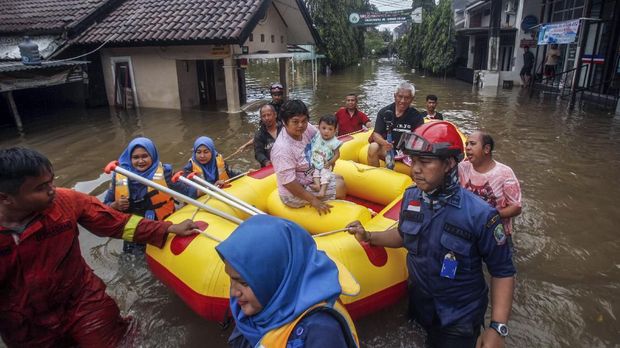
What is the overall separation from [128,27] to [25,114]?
430cm

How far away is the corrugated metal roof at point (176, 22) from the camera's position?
442 inches

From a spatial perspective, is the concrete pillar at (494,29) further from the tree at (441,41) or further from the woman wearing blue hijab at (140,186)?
the woman wearing blue hijab at (140,186)

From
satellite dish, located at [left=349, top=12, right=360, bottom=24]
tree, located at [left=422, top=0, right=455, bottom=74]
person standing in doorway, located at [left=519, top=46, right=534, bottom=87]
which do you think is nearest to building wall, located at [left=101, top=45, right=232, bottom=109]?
person standing in doorway, located at [left=519, top=46, right=534, bottom=87]

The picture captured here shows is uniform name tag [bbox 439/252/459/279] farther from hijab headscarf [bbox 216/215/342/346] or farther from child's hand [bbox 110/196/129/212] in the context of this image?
child's hand [bbox 110/196/129/212]

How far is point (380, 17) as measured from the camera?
2858 centimetres

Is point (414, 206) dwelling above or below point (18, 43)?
→ below

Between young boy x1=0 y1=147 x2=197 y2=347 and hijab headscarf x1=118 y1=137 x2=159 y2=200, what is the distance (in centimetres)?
120

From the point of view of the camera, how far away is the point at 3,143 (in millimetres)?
9141

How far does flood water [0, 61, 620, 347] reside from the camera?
3375 millimetres

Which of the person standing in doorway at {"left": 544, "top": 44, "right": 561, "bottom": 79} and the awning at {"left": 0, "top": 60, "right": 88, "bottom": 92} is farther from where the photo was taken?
the person standing in doorway at {"left": 544, "top": 44, "right": 561, "bottom": 79}

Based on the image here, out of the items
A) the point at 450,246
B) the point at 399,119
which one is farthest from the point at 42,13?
the point at 450,246

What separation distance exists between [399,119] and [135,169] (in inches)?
115

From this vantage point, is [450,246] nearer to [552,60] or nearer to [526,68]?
[552,60]

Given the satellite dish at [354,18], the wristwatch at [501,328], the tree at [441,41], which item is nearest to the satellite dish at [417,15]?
the tree at [441,41]
